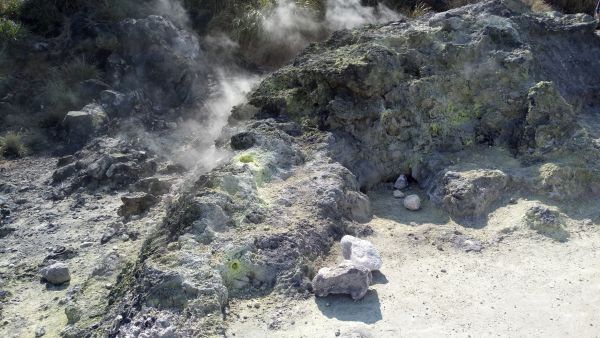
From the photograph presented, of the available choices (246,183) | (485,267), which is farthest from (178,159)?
(485,267)

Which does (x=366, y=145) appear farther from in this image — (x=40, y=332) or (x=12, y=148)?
(x=12, y=148)

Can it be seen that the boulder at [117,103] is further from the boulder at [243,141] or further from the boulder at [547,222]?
the boulder at [547,222]

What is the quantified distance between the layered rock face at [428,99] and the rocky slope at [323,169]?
0.01 metres

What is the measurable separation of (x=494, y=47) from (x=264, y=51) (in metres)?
3.88

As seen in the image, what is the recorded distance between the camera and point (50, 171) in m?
6.20

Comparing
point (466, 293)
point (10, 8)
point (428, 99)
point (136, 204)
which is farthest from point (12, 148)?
point (466, 293)

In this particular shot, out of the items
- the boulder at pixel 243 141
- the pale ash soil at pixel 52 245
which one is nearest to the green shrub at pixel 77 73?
the pale ash soil at pixel 52 245

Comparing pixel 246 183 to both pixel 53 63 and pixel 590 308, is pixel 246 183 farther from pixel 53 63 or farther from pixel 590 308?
pixel 53 63

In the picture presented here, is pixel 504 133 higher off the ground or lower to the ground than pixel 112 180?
higher

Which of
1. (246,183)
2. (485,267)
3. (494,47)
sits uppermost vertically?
(494,47)

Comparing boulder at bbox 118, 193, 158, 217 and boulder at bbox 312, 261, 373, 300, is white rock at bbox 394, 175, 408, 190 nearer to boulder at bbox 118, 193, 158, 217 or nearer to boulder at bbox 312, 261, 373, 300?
boulder at bbox 312, 261, 373, 300

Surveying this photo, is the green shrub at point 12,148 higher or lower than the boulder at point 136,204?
lower

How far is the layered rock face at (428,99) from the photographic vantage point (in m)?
4.71

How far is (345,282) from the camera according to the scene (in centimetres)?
333
